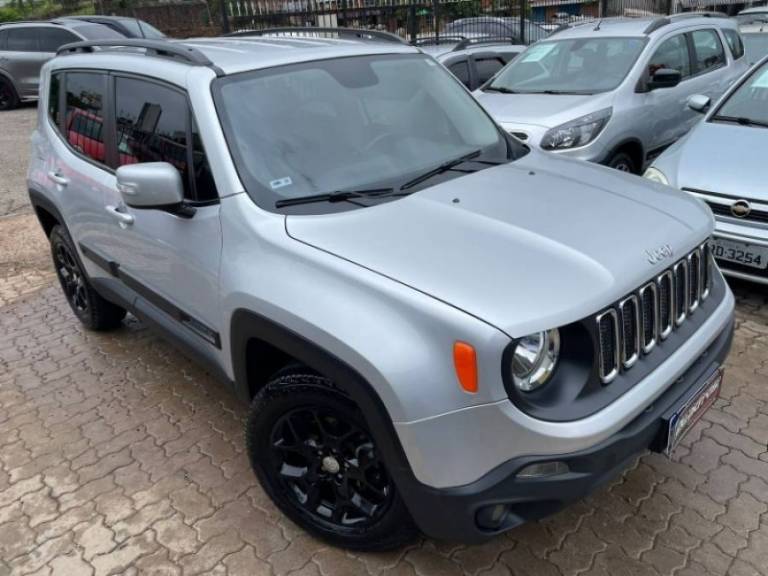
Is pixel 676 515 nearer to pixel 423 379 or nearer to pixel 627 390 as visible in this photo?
pixel 627 390

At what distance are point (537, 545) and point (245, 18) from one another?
1489 centimetres

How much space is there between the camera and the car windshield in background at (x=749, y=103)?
4820mm

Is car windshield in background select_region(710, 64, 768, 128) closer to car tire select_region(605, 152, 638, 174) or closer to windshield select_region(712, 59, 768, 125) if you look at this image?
windshield select_region(712, 59, 768, 125)

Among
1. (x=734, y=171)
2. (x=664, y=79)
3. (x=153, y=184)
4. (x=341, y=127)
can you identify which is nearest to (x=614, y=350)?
(x=341, y=127)

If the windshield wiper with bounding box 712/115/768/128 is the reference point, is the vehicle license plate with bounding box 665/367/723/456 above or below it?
below

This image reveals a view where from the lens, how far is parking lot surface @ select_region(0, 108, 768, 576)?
249 centimetres

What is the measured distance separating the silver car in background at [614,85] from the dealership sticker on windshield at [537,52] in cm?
1

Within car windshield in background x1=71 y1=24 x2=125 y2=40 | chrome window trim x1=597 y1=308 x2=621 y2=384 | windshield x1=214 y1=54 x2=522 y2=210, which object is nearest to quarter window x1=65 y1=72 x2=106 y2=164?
windshield x1=214 y1=54 x2=522 y2=210

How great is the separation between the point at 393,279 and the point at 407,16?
498 inches

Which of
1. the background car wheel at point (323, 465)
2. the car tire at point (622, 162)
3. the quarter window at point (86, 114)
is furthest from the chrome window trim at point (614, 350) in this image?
the car tire at point (622, 162)

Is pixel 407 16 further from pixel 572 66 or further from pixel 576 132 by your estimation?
pixel 576 132

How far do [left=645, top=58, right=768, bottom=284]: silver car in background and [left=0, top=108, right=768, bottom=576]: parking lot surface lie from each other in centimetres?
46

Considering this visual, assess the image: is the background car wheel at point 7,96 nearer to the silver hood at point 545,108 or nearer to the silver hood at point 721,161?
the silver hood at point 545,108

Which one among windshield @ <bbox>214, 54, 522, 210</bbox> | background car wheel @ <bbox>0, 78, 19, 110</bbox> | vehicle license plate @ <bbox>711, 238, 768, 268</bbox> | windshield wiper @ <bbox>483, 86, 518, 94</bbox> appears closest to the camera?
windshield @ <bbox>214, 54, 522, 210</bbox>
